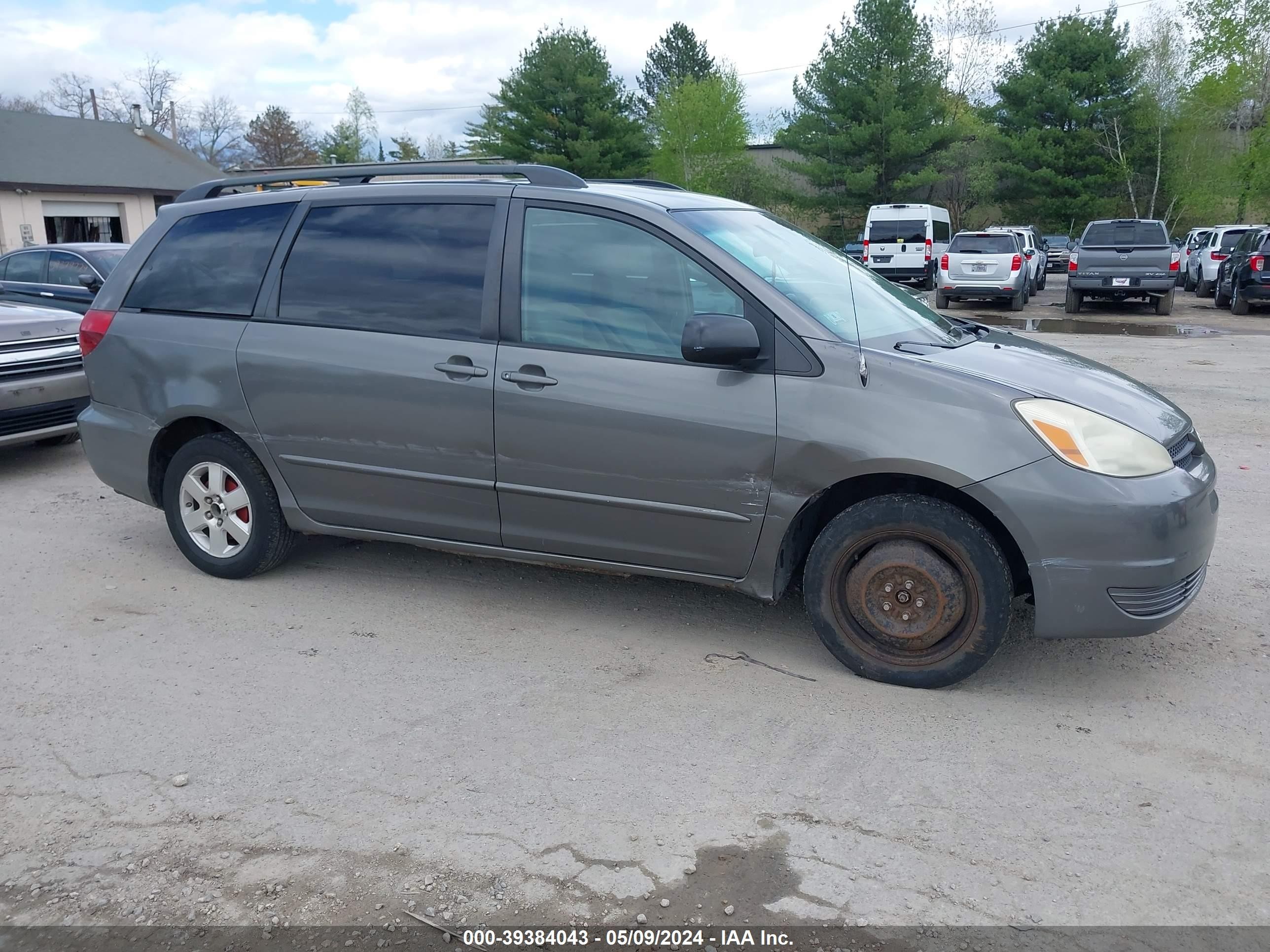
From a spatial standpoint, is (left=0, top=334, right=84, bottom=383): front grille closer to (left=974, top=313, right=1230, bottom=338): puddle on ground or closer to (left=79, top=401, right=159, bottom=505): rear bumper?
(left=79, top=401, right=159, bottom=505): rear bumper

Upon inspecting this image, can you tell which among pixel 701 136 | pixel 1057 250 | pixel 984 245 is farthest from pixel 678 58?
pixel 984 245

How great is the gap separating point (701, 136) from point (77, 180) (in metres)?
27.8

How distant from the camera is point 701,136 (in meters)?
50.8

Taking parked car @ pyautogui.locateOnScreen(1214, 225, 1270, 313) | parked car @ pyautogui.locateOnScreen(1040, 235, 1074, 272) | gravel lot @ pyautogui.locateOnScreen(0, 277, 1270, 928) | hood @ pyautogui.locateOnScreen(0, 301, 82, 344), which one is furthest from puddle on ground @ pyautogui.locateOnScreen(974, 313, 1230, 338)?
parked car @ pyautogui.locateOnScreen(1040, 235, 1074, 272)

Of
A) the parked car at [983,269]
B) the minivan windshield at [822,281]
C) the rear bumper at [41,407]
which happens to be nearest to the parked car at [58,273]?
the rear bumper at [41,407]

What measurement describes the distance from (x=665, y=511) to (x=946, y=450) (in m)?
1.10

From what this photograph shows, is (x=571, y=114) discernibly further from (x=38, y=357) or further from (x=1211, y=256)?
(x=38, y=357)

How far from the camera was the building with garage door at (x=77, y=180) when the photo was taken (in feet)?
112

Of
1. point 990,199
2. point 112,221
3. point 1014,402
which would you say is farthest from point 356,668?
point 990,199

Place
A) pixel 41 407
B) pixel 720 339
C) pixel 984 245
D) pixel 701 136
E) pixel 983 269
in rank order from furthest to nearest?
pixel 701 136, pixel 984 245, pixel 983 269, pixel 41 407, pixel 720 339

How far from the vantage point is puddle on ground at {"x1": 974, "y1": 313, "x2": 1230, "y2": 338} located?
17578 millimetres

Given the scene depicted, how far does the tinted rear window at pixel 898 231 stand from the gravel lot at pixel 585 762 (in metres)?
24.4

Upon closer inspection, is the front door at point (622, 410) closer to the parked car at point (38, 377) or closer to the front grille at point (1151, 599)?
the front grille at point (1151, 599)

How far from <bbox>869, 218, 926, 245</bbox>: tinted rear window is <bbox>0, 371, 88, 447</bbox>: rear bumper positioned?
23.9 metres
